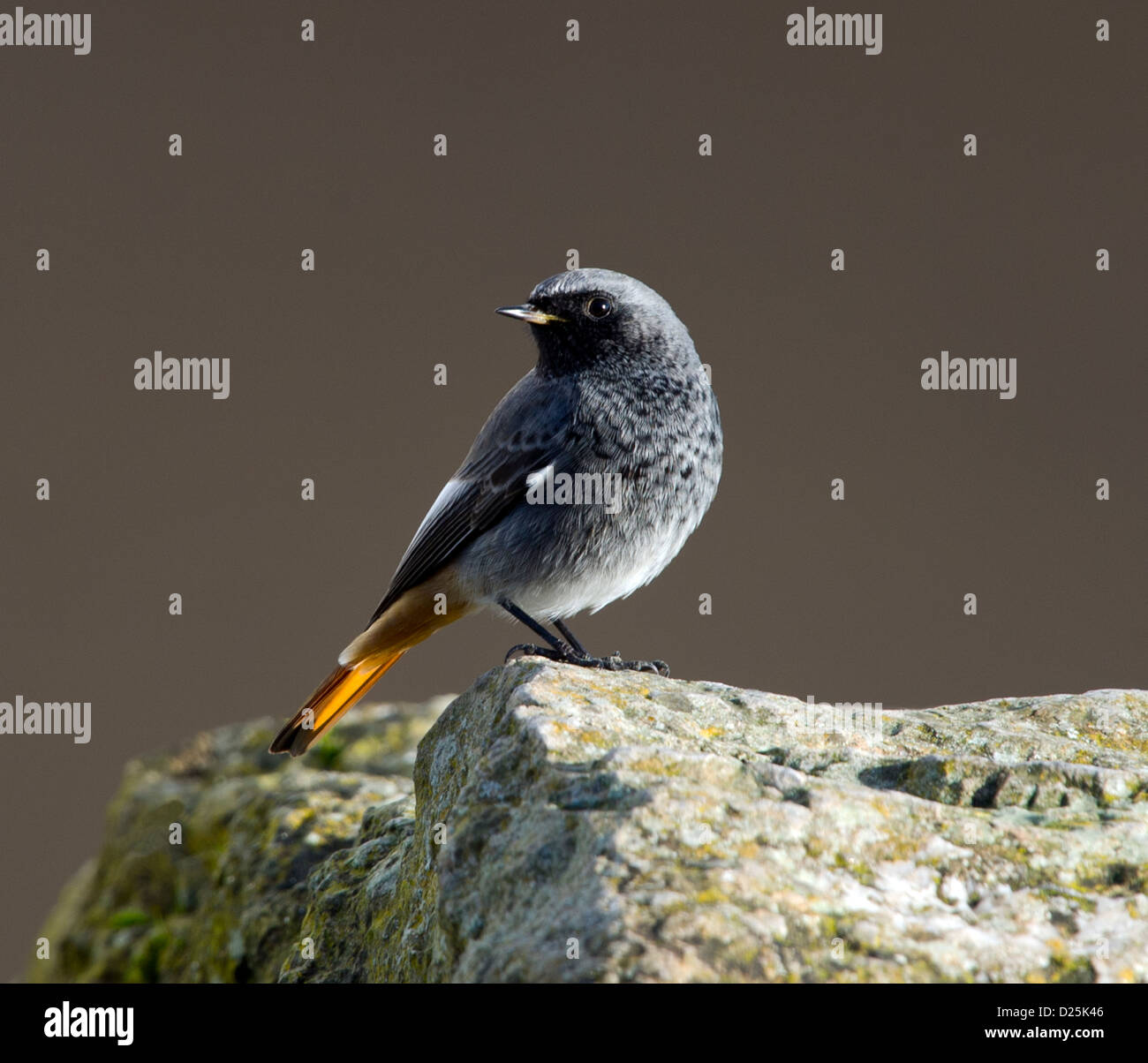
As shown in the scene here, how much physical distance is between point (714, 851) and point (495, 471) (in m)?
2.27

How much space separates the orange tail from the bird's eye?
137 centimetres

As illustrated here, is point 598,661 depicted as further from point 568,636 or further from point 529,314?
point 529,314

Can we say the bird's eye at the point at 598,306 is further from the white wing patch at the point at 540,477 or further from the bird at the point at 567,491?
the white wing patch at the point at 540,477

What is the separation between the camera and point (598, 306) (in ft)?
13.4

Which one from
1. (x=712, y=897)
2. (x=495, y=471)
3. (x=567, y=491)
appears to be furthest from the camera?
(x=495, y=471)

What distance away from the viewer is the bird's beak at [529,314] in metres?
3.97

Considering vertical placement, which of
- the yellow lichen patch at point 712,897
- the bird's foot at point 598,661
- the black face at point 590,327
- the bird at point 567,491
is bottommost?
the yellow lichen patch at point 712,897

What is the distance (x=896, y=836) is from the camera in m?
1.99

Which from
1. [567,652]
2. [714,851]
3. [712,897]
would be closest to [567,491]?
[567,652]

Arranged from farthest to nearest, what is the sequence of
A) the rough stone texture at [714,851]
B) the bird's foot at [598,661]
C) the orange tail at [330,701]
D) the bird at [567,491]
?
the orange tail at [330,701], the bird at [567,491], the bird's foot at [598,661], the rough stone texture at [714,851]

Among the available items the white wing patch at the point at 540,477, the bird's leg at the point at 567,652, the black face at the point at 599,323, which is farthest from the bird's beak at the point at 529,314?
the bird's leg at the point at 567,652

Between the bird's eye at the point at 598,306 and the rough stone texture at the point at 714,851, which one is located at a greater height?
Result: the bird's eye at the point at 598,306
